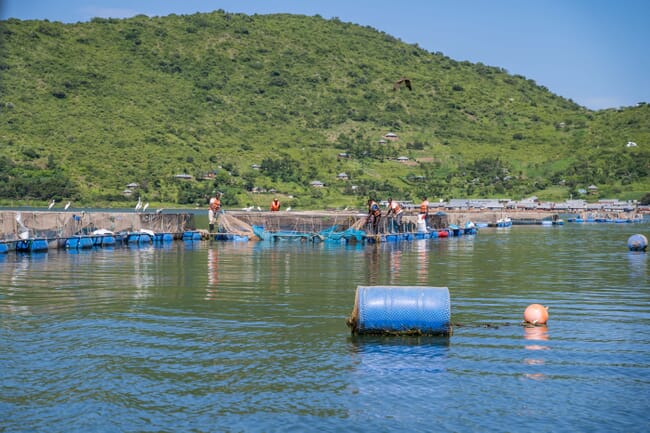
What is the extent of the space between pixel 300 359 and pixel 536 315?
6844 mm

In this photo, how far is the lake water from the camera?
39.2 ft

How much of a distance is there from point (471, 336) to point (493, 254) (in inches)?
1101

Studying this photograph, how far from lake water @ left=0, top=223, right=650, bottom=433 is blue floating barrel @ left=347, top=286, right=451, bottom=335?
0.29 meters

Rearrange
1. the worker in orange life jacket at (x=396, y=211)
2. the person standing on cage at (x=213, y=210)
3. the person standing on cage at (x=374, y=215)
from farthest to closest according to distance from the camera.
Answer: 1. the worker in orange life jacket at (x=396, y=211)
2. the person standing on cage at (x=213, y=210)
3. the person standing on cage at (x=374, y=215)

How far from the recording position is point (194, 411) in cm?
1214

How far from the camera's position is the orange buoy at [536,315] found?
19.2 m

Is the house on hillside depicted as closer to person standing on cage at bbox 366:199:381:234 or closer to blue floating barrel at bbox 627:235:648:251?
person standing on cage at bbox 366:199:381:234

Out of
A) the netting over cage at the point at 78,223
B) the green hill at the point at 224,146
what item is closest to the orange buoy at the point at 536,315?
the netting over cage at the point at 78,223

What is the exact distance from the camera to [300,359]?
15.5 metres

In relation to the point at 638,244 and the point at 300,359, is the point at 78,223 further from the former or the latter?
the point at 300,359

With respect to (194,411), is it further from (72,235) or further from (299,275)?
(72,235)

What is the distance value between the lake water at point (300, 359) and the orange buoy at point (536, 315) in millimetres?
317

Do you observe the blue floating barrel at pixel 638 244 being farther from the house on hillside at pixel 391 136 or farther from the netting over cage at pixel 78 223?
the house on hillside at pixel 391 136

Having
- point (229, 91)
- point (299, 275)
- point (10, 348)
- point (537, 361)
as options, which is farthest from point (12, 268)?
point (229, 91)
